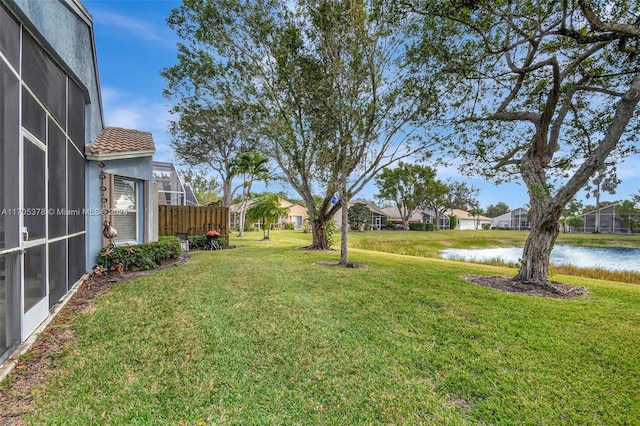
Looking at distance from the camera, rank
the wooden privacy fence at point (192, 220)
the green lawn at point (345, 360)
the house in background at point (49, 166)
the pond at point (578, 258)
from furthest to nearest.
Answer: the pond at point (578, 258) < the wooden privacy fence at point (192, 220) < the house in background at point (49, 166) < the green lawn at point (345, 360)

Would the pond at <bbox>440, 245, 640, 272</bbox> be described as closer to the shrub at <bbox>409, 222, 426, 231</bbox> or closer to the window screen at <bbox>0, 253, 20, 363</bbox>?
the window screen at <bbox>0, 253, 20, 363</bbox>

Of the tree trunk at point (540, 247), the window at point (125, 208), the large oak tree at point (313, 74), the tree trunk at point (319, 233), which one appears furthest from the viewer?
the tree trunk at point (319, 233)

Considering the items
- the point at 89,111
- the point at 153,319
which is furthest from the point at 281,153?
the point at 153,319

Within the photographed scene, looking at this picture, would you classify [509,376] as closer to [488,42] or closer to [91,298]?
[91,298]

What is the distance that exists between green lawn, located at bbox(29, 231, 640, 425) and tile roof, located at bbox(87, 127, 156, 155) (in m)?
3.56

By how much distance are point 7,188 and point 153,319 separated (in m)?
2.32

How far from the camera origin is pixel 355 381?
8.89 ft

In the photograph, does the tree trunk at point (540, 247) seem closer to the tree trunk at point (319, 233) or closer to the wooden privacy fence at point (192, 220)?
the tree trunk at point (319, 233)

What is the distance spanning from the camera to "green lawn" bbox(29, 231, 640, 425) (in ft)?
7.57

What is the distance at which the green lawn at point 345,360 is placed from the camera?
90.8 inches

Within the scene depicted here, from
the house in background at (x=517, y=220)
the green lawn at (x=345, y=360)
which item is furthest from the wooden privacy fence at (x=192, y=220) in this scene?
the house in background at (x=517, y=220)

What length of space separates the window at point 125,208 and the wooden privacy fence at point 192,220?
4873 millimetres

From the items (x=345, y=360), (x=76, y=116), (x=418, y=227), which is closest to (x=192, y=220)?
(x=76, y=116)

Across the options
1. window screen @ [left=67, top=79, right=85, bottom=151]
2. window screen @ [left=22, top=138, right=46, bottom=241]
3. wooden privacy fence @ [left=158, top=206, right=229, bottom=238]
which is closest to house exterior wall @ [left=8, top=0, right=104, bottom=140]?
window screen @ [left=67, top=79, right=85, bottom=151]
